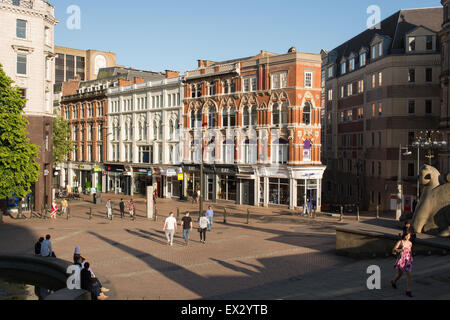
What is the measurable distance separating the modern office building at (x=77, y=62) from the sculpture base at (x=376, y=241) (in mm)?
110184

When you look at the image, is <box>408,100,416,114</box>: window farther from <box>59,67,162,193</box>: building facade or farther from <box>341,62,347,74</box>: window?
<box>59,67,162,193</box>: building facade

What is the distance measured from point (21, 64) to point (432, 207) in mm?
35593

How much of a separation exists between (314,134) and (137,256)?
26.5 metres

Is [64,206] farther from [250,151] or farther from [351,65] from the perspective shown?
[351,65]

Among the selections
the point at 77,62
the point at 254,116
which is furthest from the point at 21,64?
the point at 77,62

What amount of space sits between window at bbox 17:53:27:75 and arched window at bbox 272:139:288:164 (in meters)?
24.0

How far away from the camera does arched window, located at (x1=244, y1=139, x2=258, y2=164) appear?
46594 millimetres

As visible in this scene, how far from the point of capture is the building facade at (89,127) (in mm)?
66188

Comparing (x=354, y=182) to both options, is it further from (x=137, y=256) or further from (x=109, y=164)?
(x=137, y=256)

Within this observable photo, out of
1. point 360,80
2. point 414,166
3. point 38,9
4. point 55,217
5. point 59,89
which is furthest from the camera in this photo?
point 59,89

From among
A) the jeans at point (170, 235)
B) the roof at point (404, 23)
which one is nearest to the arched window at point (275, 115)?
the roof at point (404, 23)

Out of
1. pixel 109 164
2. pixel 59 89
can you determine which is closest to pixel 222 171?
pixel 109 164

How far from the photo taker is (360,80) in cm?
5350

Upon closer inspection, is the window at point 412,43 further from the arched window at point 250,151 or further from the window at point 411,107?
the arched window at point 250,151
